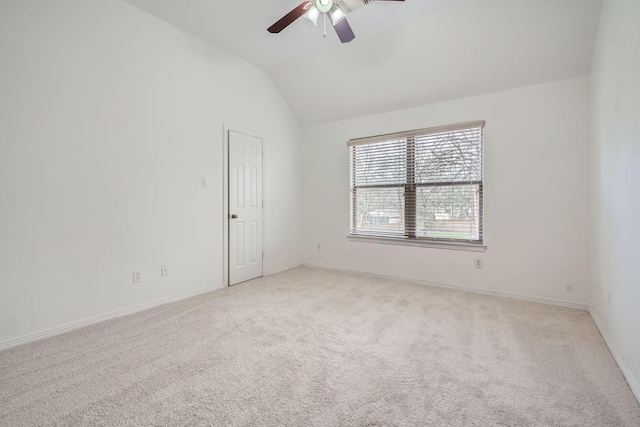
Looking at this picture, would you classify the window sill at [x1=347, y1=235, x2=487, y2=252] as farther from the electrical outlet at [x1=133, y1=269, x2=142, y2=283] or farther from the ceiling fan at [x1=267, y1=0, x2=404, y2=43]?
the electrical outlet at [x1=133, y1=269, x2=142, y2=283]

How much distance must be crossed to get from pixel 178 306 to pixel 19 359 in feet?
3.93

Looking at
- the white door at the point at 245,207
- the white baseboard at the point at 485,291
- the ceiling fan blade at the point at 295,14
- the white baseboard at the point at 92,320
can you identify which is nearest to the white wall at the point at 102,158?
the white baseboard at the point at 92,320

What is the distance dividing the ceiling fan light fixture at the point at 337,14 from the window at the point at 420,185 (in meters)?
2.04

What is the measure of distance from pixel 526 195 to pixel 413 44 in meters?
2.16

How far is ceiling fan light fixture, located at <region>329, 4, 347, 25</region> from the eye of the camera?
226 cm

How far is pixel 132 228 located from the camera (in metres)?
2.86

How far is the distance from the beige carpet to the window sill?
2.72 feet

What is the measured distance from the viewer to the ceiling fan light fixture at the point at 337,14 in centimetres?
226

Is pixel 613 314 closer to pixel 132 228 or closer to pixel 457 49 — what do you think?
pixel 457 49

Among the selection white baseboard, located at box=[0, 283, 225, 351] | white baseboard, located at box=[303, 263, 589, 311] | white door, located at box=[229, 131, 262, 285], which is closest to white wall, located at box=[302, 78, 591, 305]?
white baseboard, located at box=[303, 263, 589, 311]

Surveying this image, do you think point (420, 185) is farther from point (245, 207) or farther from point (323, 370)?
point (323, 370)

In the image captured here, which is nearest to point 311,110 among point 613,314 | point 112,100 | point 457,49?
point 457,49

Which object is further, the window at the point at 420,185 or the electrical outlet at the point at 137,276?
the window at the point at 420,185

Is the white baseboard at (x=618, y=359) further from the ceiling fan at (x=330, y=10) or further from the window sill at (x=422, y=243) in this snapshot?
the ceiling fan at (x=330, y=10)
